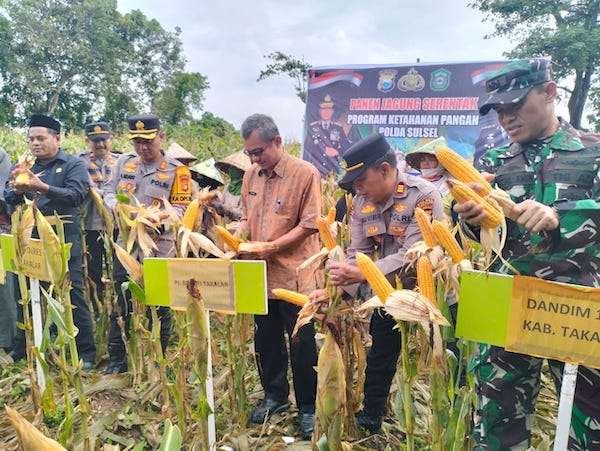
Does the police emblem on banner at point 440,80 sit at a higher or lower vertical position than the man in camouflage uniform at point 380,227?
higher

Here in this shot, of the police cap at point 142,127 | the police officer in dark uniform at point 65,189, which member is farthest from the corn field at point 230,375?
the police cap at point 142,127

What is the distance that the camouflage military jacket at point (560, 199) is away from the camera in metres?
1.39

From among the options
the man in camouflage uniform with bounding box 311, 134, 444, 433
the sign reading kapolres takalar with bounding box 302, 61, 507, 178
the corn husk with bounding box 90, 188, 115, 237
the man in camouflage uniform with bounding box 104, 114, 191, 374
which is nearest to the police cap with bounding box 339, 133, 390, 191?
the man in camouflage uniform with bounding box 311, 134, 444, 433

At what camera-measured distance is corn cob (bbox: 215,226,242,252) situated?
2303mm

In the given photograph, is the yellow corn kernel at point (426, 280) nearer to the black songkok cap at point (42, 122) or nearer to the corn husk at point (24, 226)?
the corn husk at point (24, 226)

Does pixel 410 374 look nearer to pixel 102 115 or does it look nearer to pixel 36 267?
pixel 36 267

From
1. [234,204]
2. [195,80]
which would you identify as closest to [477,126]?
[234,204]

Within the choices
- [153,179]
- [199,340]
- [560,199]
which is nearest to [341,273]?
[199,340]

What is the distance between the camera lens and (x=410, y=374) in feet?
4.61

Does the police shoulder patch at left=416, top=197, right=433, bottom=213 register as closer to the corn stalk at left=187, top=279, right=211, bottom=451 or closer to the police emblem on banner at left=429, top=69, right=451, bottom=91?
the corn stalk at left=187, top=279, right=211, bottom=451

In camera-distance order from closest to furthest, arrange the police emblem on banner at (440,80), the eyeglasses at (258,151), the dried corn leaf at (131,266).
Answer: the dried corn leaf at (131,266)
the eyeglasses at (258,151)
the police emblem on banner at (440,80)

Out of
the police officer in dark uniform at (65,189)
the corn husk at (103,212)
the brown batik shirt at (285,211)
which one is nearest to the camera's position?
the brown batik shirt at (285,211)

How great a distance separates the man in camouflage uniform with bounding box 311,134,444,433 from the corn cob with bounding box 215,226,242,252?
1.90 feet

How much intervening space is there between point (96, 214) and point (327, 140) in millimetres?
3513
